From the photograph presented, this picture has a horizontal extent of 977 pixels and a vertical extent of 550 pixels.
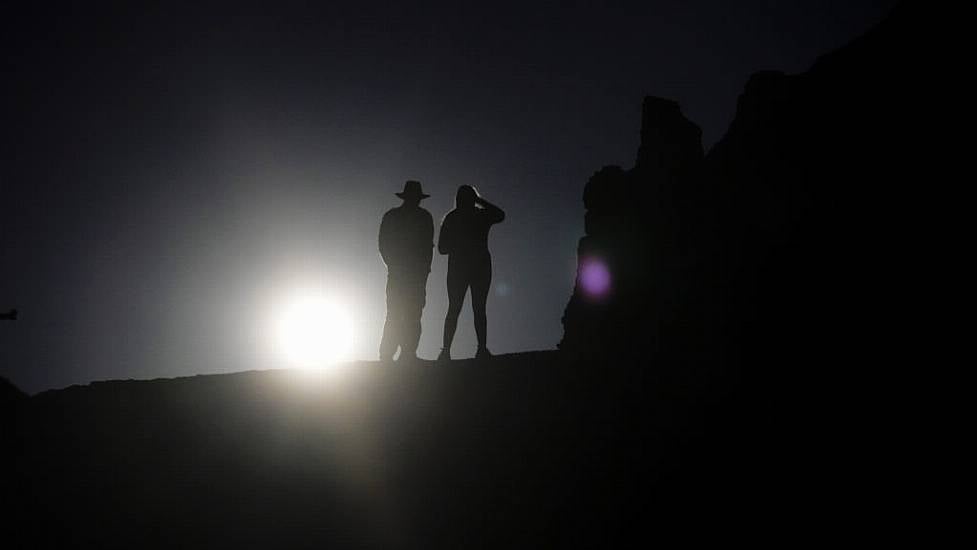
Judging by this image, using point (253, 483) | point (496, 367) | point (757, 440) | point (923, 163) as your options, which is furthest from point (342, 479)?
point (923, 163)

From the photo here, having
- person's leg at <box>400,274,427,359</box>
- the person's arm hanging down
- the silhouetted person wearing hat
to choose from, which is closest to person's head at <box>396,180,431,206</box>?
the silhouetted person wearing hat

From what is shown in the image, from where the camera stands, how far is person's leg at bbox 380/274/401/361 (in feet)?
28.6

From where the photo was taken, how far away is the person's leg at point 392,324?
Answer: 8703 mm

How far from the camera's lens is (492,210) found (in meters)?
8.38

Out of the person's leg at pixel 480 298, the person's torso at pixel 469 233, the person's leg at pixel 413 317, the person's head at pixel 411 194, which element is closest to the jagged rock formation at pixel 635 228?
the person's leg at pixel 480 298

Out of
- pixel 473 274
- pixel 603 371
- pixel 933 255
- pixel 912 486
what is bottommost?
pixel 912 486

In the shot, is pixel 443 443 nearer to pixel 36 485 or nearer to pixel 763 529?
pixel 763 529

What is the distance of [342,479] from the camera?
5215 mm

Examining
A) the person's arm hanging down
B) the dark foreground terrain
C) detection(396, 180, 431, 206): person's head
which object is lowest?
the dark foreground terrain

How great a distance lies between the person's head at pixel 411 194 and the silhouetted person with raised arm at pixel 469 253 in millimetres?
697

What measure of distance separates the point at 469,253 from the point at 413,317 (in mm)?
1435

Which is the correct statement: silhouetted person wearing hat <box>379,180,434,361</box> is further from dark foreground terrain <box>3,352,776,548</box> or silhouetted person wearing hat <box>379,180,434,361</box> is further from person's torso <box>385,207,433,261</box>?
dark foreground terrain <box>3,352,776,548</box>

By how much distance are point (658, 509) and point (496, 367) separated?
3.17 meters

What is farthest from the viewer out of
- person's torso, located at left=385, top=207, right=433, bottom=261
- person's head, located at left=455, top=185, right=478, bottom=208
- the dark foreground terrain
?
person's torso, located at left=385, top=207, right=433, bottom=261
